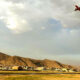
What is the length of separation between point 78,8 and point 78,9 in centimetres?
48

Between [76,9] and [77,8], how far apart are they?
63cm

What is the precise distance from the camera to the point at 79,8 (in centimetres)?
2905

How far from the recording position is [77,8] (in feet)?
95.5

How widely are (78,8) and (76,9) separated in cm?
78

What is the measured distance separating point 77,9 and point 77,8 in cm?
47

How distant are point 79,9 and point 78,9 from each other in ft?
0.65

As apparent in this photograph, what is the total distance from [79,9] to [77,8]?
596mm

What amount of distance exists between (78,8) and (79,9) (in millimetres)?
612

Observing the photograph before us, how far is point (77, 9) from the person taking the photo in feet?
94.2

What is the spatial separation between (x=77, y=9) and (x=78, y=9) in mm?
186

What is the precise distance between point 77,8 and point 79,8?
1.10ft

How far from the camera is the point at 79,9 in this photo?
93.9 feet
